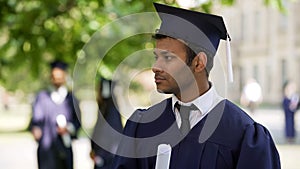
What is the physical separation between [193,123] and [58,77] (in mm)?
5400

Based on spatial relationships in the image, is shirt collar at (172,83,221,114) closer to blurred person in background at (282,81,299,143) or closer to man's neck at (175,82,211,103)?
man's neck at (175,82,211,103)

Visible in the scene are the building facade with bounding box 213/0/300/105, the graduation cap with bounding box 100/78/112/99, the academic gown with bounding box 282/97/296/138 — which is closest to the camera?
the graduation cap with bounding box 100/78/112/99

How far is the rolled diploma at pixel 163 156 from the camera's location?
10.4 ft

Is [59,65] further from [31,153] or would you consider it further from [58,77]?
[31,153]

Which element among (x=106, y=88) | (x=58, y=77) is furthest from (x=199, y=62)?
(x=58, y=77)

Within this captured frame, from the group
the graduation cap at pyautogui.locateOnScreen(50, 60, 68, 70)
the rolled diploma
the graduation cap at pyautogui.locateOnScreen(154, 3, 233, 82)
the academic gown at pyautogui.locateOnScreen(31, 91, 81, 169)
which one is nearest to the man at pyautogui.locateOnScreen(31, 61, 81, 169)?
the academic gown at pyautogui.locateOnScreen(31, 91, 81, 169)

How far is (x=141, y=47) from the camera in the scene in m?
7.82

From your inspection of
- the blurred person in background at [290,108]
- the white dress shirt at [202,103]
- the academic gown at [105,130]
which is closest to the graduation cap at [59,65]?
the academic gown at [105,130]

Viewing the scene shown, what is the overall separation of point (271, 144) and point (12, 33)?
440cm

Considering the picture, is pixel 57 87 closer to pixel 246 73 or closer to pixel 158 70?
pixel 158 70

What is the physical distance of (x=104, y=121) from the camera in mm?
7918

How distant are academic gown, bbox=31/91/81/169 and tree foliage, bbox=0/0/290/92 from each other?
2.12ft

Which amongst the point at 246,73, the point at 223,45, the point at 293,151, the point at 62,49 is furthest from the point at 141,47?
the point at 246,73

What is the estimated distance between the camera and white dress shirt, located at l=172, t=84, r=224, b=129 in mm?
3139
